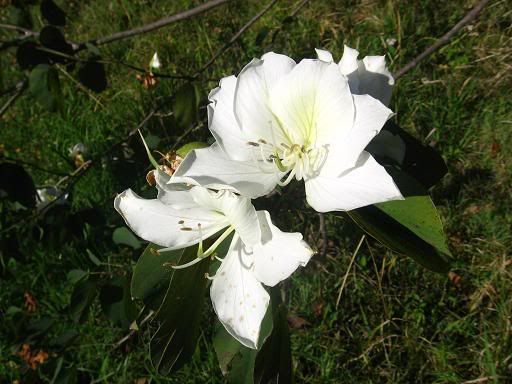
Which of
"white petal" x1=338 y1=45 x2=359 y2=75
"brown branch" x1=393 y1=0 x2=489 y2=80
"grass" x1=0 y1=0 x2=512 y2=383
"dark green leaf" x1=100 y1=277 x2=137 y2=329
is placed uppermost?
"white petal" x1=338 y1=45 x2=359 y2=75

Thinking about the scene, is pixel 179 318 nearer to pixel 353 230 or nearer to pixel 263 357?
pixel 263 357

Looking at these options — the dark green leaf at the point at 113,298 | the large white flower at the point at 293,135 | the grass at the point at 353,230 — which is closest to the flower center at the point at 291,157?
the large white flower at the point at 293,135

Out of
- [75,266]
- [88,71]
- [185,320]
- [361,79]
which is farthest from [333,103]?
[75,266]

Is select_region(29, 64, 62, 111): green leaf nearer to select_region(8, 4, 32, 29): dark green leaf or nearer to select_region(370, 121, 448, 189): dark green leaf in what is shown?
select_region(8, 4, 32, 29): dark green leaf

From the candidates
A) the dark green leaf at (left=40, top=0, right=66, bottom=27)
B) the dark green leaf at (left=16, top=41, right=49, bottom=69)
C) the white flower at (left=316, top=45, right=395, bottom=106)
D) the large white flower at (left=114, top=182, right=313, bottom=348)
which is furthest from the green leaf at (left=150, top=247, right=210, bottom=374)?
the dark green leaf at (left=40, top=0, right=66, bottom=27)

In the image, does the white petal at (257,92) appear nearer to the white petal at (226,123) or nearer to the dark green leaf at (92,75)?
the white petal at (226,123)

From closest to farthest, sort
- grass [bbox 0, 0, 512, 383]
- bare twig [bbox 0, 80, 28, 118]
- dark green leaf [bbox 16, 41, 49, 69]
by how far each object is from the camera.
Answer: dark green leaf [bbox 16, 41, 49, 69]
bare twig [bbox 0, 80, 28, 118]
grass [bbox 0, 0, 512, 383]
